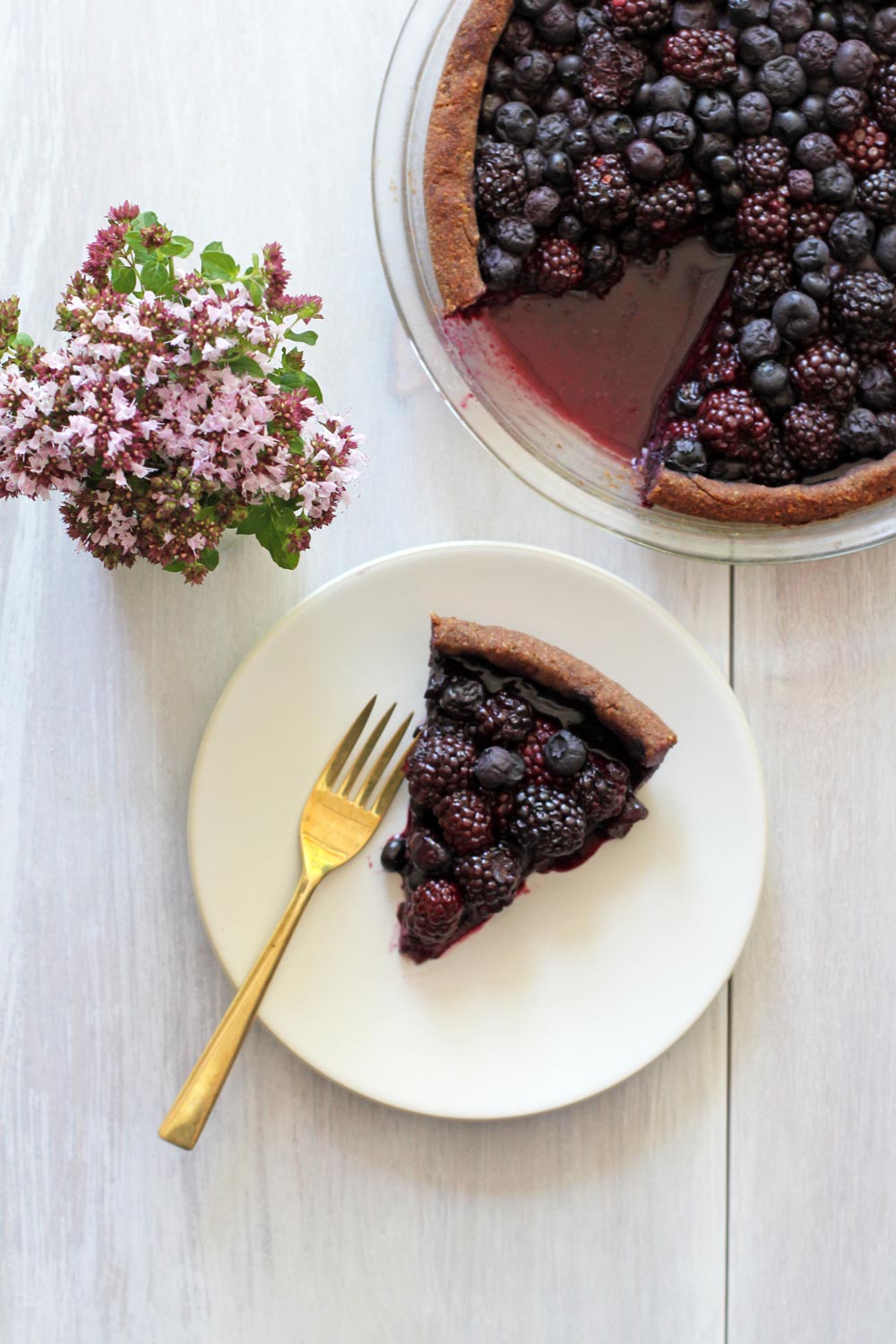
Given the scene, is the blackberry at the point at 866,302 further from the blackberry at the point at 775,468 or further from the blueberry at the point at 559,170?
the blueberry at the point at 559,170

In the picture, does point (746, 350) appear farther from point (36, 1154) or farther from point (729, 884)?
point (36, 1154)

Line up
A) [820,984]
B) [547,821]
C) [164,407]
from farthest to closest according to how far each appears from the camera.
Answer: [820,984]
[547,821]
[164,407]

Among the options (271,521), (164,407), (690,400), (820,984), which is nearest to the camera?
(164,407)

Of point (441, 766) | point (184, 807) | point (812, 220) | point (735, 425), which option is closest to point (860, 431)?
point (735, 425)

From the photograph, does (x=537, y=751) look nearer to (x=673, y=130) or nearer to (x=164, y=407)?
(x=164, y=407)

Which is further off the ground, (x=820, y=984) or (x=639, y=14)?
(x=639, y=14)

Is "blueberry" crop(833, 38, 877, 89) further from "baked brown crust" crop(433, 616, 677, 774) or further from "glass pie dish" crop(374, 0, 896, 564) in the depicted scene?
"baked brown crust" crop(433, 616, 677, 774)

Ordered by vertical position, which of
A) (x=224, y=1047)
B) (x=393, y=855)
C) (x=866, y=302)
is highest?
(x=866, y=302)
